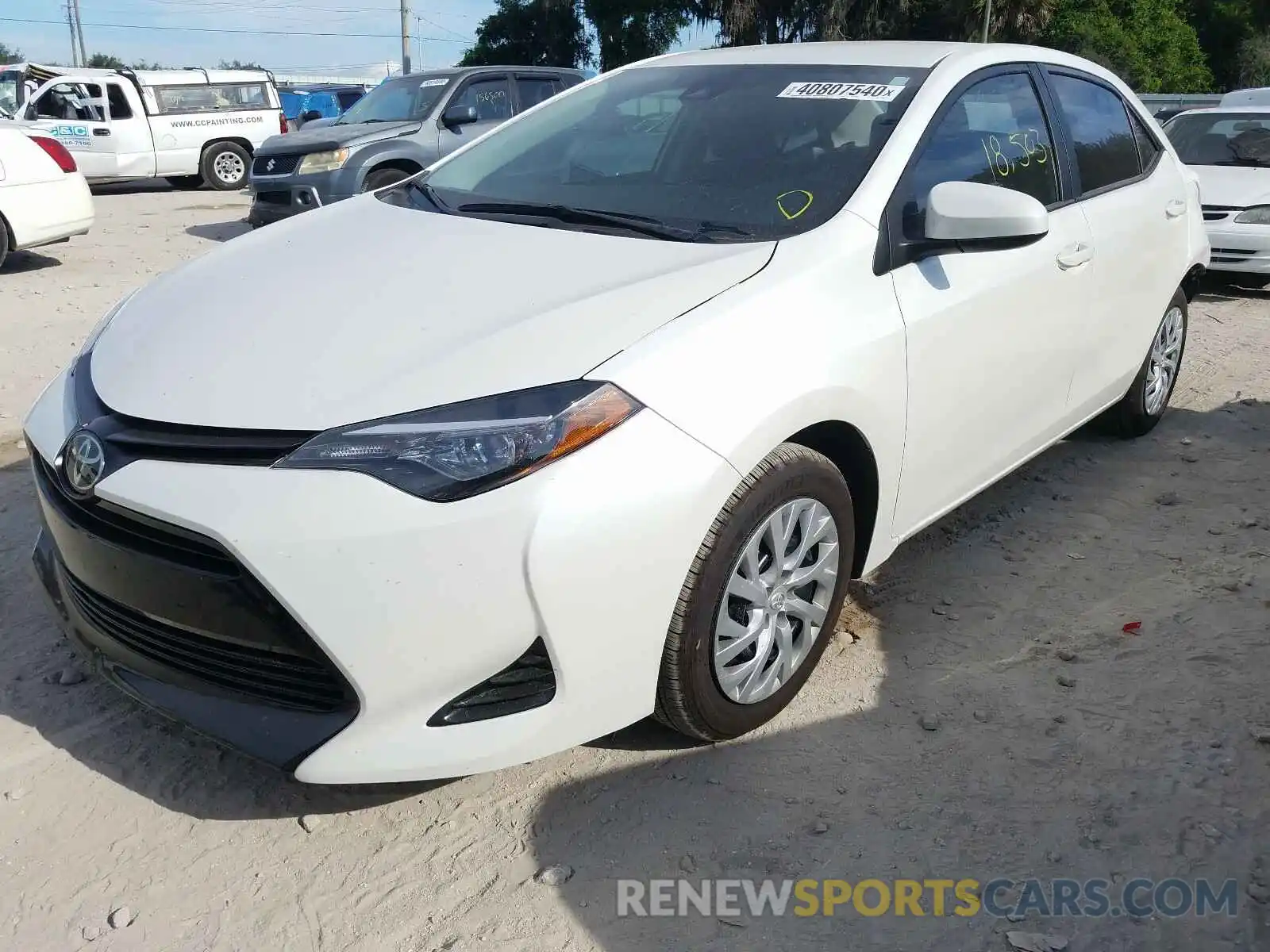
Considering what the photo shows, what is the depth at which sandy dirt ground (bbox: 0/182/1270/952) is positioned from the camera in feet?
7.00

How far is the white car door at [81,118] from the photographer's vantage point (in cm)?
1534

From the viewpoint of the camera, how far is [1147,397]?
4699mm

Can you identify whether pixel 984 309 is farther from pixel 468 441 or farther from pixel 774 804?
pixel 468 441

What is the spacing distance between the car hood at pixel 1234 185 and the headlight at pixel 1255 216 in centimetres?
4

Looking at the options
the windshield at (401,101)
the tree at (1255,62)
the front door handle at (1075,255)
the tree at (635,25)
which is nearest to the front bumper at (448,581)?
the front door handle at (1075,255)

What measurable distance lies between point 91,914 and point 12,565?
1739 millimetres

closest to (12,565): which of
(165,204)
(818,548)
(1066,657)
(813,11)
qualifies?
(818,548)

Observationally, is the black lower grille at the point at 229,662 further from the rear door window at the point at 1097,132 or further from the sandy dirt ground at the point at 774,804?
the rear door window at the point at 1097,132

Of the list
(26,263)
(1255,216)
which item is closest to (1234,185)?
(1255,216)

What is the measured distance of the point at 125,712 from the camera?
276cm

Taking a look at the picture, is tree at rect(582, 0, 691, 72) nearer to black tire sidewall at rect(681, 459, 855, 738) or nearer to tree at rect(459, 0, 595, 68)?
tree at rect(459, 0, 595, 68)

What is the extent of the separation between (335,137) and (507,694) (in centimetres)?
904

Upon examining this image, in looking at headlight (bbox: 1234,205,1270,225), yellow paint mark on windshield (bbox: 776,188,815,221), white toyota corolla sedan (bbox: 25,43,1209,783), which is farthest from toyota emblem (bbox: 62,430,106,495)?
headlight (bbox: 1234,205,1270,225)

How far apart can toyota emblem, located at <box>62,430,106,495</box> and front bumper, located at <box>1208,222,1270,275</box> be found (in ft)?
27.5
